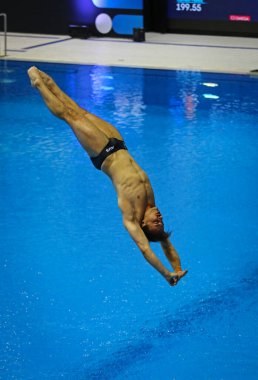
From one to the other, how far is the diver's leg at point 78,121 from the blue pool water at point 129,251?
1.69m

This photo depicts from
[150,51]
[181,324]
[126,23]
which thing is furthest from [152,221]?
[126,23]

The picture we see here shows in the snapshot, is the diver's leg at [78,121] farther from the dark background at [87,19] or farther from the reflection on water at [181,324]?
the dark background at [87,19]

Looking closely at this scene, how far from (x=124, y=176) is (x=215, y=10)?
13916 millimetres

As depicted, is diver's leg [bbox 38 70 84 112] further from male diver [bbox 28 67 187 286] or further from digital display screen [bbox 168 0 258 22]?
digital display screen [bbox 168 0 258 22]

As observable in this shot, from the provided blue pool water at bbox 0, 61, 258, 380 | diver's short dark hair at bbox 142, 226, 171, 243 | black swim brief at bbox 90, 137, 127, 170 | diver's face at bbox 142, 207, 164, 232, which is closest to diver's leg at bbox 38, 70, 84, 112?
black swim brief at bbox 90, 137, 127, 170

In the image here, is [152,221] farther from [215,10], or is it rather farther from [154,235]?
Answer: [215,10]

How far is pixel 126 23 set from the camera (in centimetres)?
1975

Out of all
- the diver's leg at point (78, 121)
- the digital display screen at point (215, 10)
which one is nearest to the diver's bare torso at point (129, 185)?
the diver's leg at point (78, 121)

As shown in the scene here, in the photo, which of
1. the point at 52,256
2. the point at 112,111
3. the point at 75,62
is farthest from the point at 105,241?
the point at 75,62

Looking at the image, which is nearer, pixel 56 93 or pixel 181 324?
pixel 56 93

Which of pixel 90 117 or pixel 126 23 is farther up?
pixel 126 23

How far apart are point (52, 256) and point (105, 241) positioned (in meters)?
0.68

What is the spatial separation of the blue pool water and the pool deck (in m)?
2.84

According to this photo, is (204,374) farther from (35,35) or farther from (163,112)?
(35,35)
